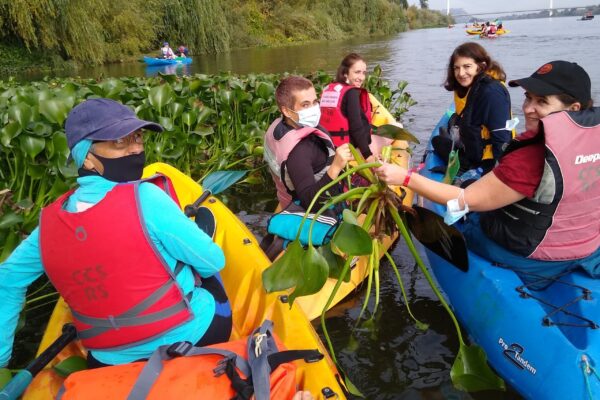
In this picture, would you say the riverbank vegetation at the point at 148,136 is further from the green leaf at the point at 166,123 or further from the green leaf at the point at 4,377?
the green leaf at the point at 4,377

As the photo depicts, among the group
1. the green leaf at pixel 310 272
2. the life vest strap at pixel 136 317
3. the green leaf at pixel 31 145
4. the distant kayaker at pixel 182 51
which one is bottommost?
the green leaf at pixel 310 272

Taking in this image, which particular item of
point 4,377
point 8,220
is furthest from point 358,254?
point 8,220

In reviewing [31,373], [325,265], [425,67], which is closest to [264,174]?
[325,265]

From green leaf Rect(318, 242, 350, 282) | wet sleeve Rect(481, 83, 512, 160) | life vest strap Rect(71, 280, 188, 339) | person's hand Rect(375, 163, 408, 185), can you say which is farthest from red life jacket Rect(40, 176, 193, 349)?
wet sleeve Rect(481, 83, 512, 160)

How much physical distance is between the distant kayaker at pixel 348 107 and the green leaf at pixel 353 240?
83.2 inches

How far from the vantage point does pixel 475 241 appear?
9.05ft

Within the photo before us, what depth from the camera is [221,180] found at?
14.2 feet

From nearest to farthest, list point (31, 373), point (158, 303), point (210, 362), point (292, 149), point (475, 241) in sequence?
point (210, 362) < point (158, 303) < point (31, 373) < point (475, 241) < point (292, 149)

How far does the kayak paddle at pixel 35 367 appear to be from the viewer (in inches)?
72.6

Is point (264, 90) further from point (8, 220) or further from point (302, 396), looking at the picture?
point (302, 396)

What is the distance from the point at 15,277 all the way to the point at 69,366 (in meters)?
0.44

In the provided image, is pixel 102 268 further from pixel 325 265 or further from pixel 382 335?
pixel 382 335

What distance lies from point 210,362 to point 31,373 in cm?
88

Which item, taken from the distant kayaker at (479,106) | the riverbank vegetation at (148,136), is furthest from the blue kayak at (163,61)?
the distant kayaker at (479,106)
